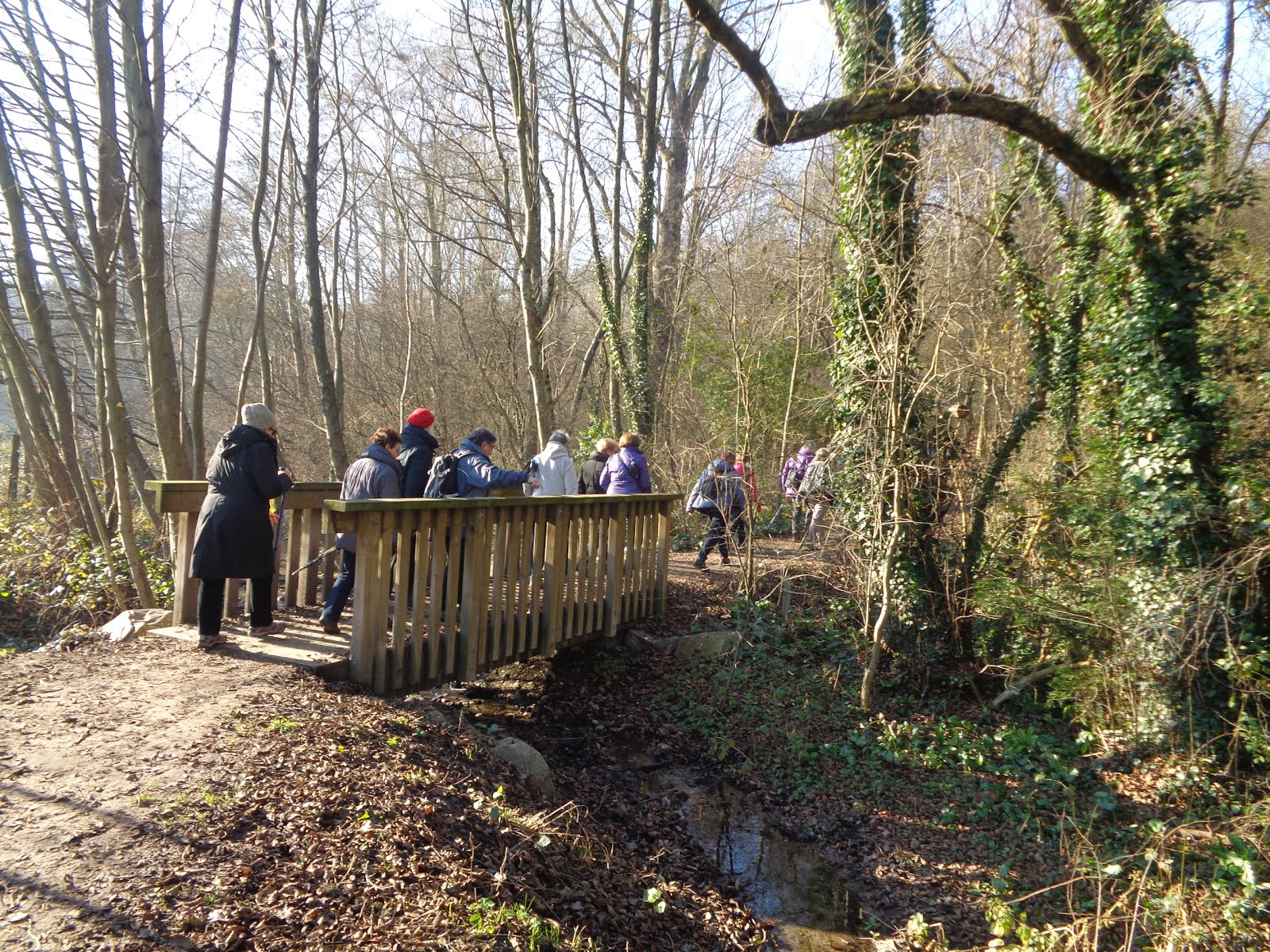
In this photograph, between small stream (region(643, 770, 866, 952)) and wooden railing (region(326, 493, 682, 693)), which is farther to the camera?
wooden railing (region(326, 493, 682, 693))

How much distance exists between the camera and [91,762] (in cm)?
407

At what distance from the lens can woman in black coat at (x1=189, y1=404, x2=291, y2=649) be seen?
573 cm

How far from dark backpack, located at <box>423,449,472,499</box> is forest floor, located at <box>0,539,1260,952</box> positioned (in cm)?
182

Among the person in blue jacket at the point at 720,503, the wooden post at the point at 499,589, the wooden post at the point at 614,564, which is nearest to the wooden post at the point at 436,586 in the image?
the wooden post at the point at 499,589

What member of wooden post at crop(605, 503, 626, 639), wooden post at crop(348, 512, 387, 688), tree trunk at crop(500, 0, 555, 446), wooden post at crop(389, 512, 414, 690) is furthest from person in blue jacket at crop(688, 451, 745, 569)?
wooden post at crop(348, 512, 387, 688)

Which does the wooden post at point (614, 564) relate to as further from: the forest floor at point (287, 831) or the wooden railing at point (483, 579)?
the forest floor at point (287, 831)

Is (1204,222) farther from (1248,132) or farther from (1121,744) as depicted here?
(1121,744)

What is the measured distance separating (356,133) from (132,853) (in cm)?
1479

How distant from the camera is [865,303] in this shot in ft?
27.1

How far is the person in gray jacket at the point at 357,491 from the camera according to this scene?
6.45m

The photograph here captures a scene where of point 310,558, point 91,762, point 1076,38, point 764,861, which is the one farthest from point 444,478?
point 1076,38

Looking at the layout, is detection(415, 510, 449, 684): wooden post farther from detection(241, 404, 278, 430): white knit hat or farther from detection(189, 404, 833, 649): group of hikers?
detection(241, 404, 278, 430): white knit hat

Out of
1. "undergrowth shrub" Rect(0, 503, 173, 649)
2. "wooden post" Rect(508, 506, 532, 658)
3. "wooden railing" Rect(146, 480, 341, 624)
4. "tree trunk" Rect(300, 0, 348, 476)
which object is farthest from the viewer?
"tree trunk" Rect(300, 0, 348, 476)

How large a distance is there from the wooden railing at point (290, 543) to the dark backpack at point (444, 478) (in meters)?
0.88
